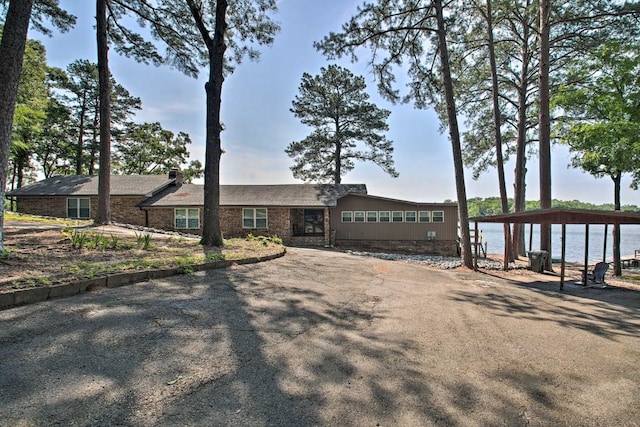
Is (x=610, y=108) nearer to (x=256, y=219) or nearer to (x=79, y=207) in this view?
(x=256, y=219)

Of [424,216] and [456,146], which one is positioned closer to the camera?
[456,146]

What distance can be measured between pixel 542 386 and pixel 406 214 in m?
17.6

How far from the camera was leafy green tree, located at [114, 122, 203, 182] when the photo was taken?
33875mm

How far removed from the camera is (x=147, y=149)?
34.7m

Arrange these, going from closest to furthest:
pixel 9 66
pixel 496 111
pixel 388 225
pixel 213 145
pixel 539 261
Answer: pixel 9 66
pixel 213 145
pixel 539 261
pixel 496 111
pixel 388 225

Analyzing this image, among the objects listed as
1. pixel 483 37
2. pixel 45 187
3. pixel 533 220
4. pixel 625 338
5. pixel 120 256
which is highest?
pixel 483 37

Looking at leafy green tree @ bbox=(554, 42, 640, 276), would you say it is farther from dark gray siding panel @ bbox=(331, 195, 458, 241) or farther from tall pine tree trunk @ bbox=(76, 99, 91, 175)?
tall pine tree trunk @ bbox=(76, 99, 91, 175)

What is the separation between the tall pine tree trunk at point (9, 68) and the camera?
584 cm

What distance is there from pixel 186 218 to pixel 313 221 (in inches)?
308

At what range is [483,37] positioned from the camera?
1594 cm

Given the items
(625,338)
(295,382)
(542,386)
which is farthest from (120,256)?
(625,338)

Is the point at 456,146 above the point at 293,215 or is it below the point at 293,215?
above

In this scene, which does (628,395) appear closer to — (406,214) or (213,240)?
(213,240)

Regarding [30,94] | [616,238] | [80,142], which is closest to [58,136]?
[80,142]
